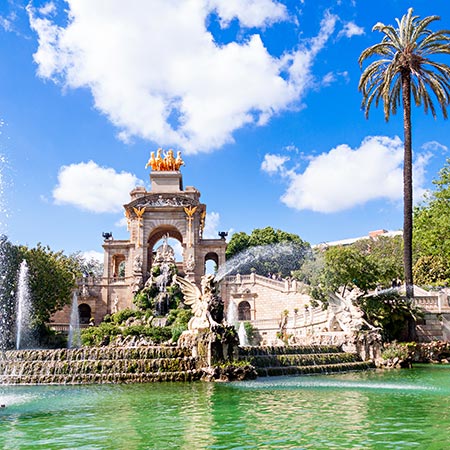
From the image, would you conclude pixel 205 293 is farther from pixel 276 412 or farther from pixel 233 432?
pixel 233 432

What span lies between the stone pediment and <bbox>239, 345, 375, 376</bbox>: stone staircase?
32094mm

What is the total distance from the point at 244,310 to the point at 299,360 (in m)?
31.1

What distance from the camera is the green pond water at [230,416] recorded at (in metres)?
8.54

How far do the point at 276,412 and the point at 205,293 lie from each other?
32.8ft

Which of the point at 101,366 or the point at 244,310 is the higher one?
the point at 244,310

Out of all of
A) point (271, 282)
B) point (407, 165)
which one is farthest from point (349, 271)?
point (271, 282)

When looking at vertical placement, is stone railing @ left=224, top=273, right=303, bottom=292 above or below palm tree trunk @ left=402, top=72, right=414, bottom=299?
below

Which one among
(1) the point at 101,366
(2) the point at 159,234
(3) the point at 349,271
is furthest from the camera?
(2) the point at 159,234

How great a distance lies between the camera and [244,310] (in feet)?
172

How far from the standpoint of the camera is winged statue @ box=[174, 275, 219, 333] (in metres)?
20.3

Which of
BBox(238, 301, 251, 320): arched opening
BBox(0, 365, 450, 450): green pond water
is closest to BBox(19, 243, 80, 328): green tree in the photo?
BBox(238, 301, 251, 320): arched opening

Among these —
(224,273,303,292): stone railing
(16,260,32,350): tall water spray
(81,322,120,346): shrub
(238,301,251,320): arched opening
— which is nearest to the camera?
(16,260,32,350): tall water spray

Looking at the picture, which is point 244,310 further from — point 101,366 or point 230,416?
point 230,416

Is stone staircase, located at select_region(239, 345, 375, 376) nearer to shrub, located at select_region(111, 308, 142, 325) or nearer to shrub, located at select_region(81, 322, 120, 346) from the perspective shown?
shrub, located at select_region(81, 322, 120, 346)
